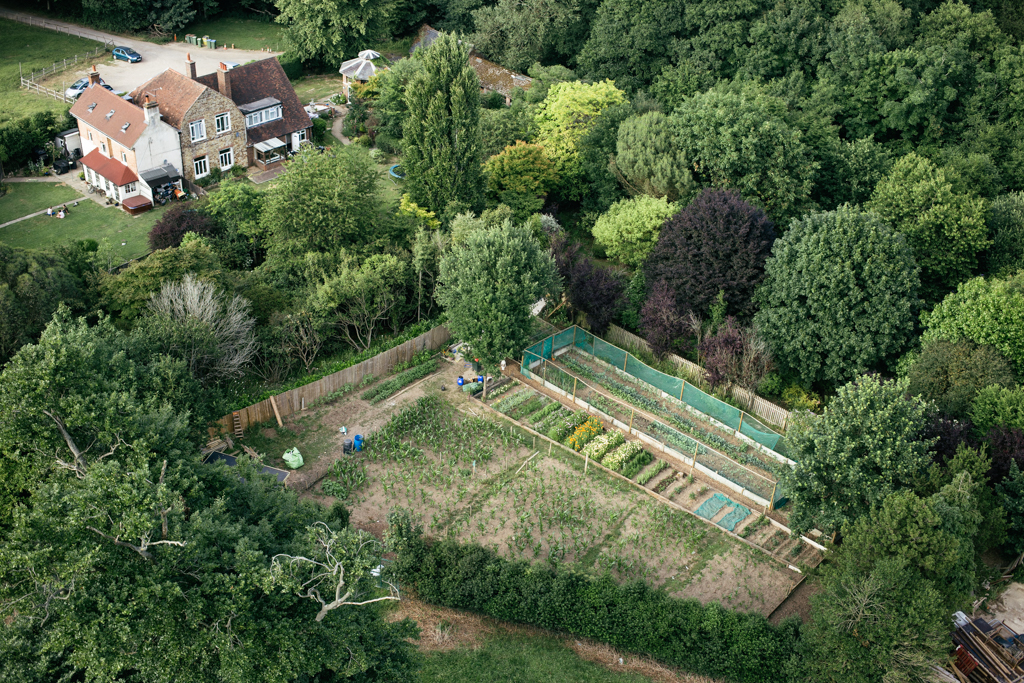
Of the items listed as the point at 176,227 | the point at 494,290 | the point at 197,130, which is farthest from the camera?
the point at 197,130

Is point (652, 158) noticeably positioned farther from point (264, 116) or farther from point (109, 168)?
point (109, 168)

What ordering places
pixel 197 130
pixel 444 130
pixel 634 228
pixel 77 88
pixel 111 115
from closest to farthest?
pixel 444 130, pixel 634 228, pixel 111 115, pixel 197 130, pixel 77 88

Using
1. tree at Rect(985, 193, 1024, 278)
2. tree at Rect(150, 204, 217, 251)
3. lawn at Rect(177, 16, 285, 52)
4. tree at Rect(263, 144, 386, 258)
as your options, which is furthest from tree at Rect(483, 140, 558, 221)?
lawn at Rect(177, 16, 285, 52)

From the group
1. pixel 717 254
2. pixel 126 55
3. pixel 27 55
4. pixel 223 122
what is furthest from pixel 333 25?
pixel 717 254

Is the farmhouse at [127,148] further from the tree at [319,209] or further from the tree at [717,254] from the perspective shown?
the tree at [717,254]

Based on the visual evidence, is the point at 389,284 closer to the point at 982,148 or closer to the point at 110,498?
the point at 110,498

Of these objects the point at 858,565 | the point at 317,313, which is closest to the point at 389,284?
the point at 317,313

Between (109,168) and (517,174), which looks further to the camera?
(109,168)
